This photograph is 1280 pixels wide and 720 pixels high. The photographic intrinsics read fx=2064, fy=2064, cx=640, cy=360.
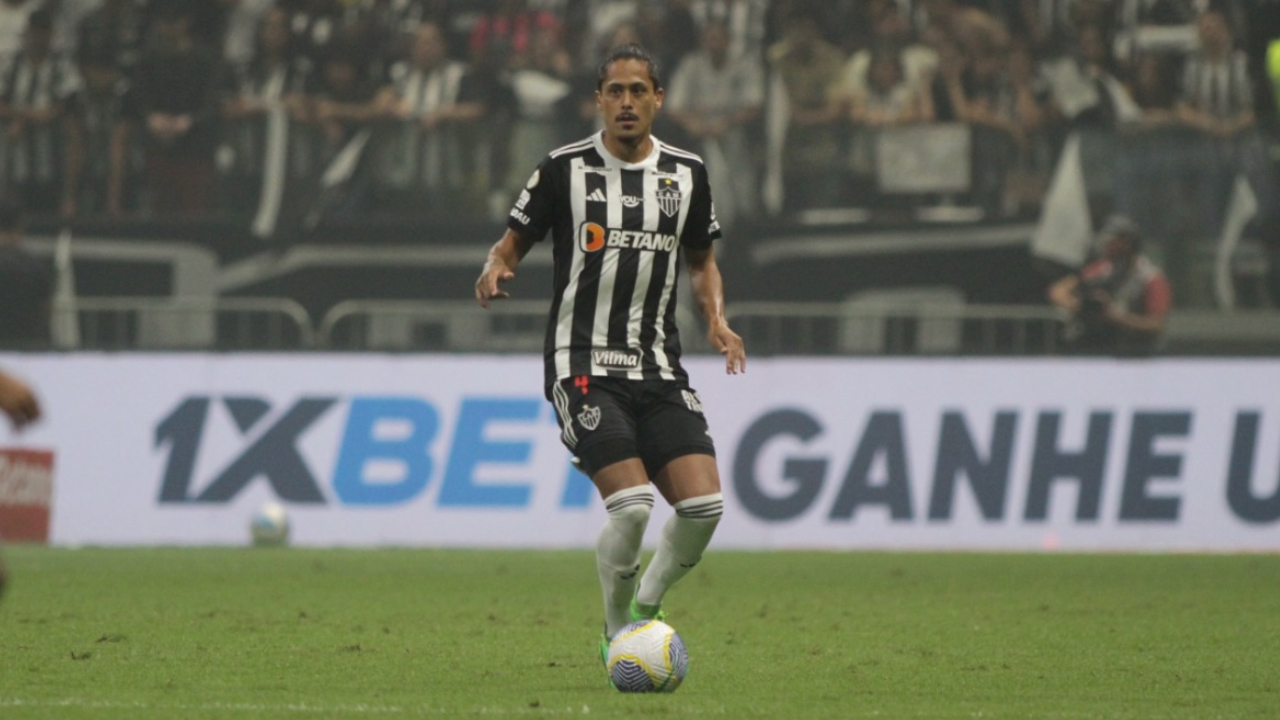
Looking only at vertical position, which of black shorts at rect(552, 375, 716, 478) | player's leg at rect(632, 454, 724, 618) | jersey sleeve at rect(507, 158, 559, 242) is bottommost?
player's leg at rect(632, 454, 724, 618)

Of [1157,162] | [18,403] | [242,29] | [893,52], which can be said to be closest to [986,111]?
[893,52]

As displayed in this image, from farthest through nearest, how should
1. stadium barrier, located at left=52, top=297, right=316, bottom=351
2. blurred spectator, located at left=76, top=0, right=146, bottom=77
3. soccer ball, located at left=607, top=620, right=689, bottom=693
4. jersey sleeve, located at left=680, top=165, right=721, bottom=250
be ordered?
blurred spectator, located at left=76, top=0, right=146, bottom=77
stadium barrier, located at left=52, top=297, right=316, bottom=351
jersey sleeve, located at left=680, top=165, right=721, bottom=250
soccer ball, located at left=607, top=620, right=689, bottom=693

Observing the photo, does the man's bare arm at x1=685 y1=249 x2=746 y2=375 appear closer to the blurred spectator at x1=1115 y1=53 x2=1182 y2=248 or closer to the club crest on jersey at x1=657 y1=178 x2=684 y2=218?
the club crest on jersey at x1=657 y1=178 x2=684 y2=218

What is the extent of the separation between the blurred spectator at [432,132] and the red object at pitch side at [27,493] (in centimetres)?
379

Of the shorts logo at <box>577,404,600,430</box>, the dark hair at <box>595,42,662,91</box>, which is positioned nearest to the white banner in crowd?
the shorts logo at <box>577,404,600,430</box>

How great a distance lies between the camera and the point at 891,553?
48.9ft

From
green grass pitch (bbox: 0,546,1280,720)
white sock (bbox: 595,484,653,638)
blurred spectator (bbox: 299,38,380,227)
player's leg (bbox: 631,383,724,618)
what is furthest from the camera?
blurred spectator (bbox: 299,38,380,227)

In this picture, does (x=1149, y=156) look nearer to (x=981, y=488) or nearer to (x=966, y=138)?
(x=966, y=138)

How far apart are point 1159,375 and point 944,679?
8.53m

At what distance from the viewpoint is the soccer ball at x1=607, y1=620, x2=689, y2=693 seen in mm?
6898

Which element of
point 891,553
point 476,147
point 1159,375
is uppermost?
point 476,147

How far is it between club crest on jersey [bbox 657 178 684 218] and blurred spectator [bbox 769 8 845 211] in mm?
9923

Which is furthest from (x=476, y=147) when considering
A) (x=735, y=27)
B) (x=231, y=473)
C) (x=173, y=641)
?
(x=173, y=641)

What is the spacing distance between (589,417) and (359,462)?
27.5ft
